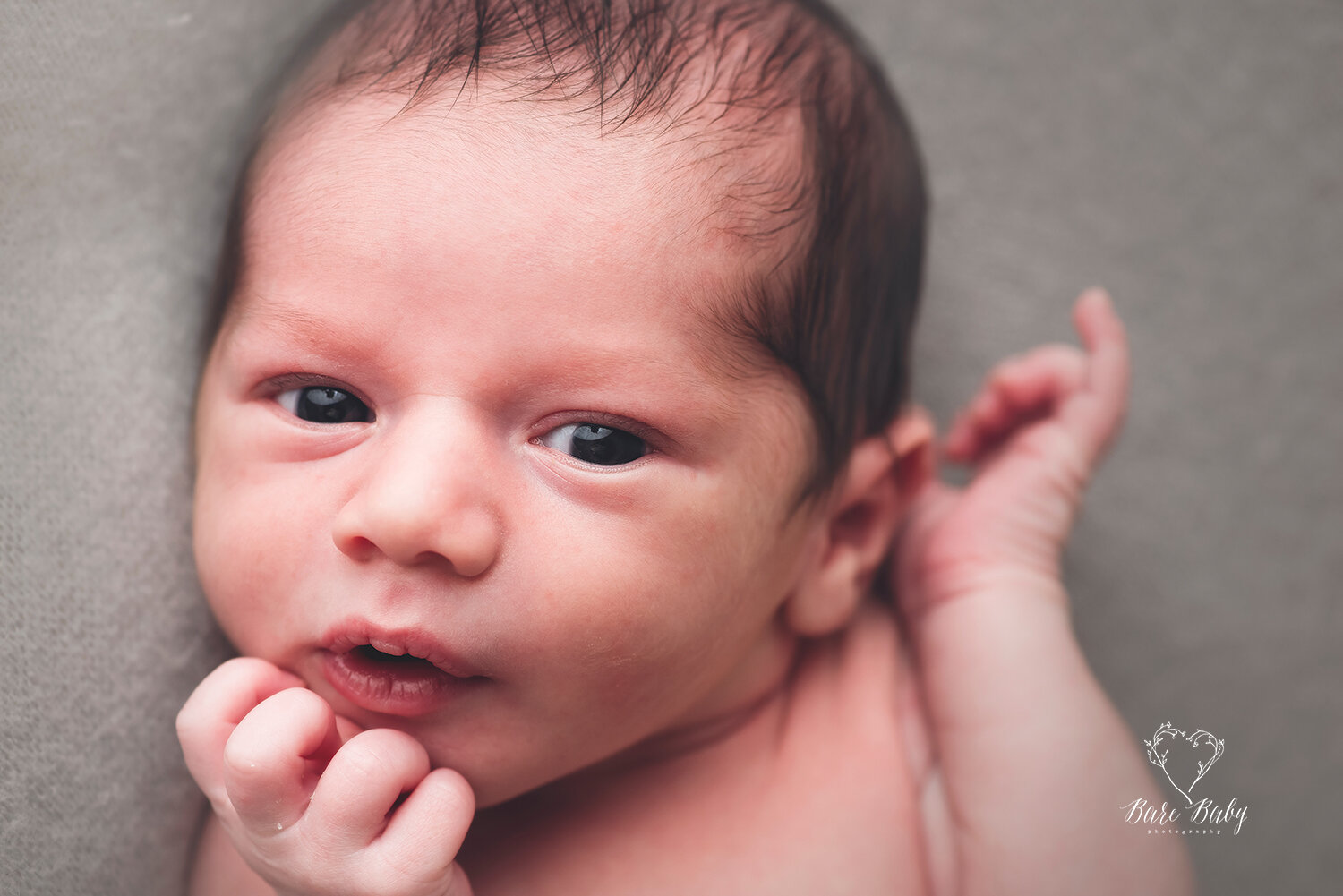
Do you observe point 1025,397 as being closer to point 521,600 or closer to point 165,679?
point 521,600

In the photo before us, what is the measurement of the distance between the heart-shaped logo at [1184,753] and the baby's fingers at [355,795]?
33.1 inches

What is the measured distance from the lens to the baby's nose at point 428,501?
2.42ft

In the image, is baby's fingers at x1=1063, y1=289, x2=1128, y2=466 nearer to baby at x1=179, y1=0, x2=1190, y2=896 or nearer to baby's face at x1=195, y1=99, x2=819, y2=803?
baby at x1=179, y1=0, x2=1190, y2=896

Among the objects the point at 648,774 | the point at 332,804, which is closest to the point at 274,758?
the point at 332,804

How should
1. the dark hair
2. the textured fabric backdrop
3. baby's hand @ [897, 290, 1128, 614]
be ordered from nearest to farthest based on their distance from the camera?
the dark hair, baby's hand @ [897, 290, 1128, 614], the textured fabric backdrop

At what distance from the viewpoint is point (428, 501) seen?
739mm

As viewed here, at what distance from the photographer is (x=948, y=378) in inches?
55.3

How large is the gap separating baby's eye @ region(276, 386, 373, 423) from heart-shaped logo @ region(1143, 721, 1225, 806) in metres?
0.92

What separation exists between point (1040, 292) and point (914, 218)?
0.40 m

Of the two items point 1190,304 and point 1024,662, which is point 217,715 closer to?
point 1024,662

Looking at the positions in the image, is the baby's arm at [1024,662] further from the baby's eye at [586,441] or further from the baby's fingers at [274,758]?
the baby's fingers at [274,758]

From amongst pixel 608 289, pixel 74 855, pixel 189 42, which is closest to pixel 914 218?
pixel 608 289

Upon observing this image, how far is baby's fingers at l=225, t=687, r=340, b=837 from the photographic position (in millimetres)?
749

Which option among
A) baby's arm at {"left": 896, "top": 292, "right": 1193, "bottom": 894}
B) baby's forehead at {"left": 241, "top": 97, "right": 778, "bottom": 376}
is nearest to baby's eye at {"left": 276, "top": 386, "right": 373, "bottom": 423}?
baby's forehead at {"left": 241, "top": 97, "right": 778, "bottom": 376}
